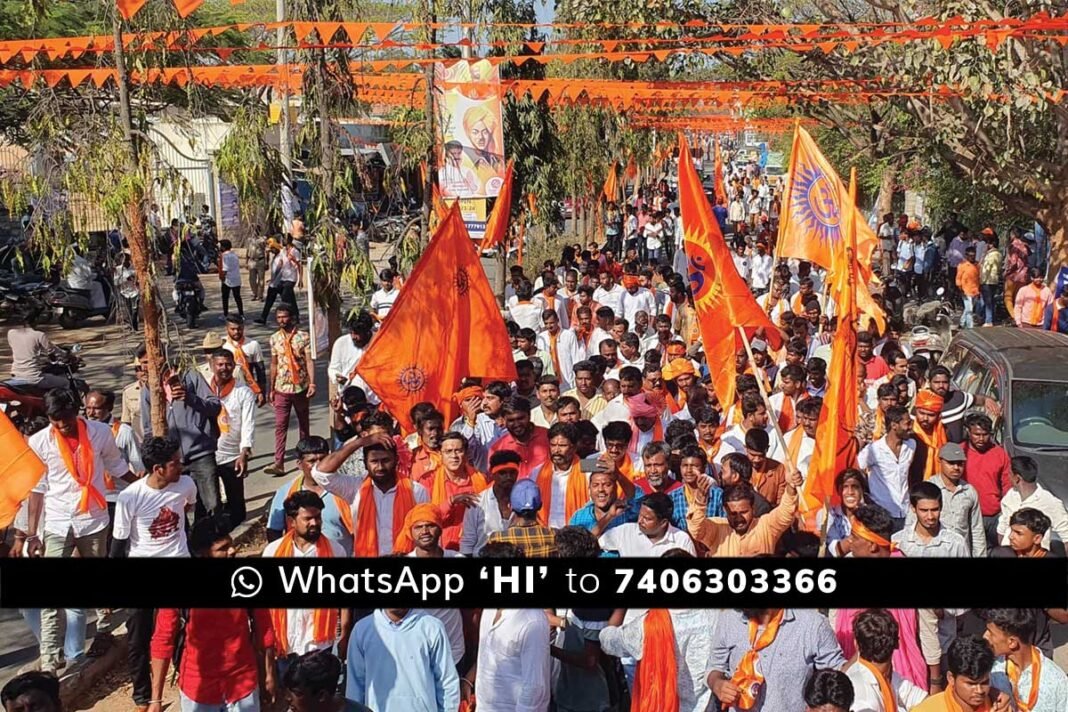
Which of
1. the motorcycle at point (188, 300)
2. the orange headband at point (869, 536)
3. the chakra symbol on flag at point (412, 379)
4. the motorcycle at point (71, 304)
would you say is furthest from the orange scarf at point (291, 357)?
the motorcycle at point (71, 304)

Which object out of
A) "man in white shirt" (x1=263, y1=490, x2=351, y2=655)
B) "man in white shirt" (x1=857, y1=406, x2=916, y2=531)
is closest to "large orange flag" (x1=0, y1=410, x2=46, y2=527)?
"man in white shirt" (x1=263, y1=490, x2=351, y2=655)

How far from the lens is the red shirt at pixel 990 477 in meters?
6.97

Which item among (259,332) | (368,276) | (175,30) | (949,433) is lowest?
(259,332)

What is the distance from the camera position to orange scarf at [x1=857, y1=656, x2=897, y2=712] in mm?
4543

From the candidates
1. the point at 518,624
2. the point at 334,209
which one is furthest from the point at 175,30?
the point at 518,624

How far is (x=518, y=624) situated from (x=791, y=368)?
14.2ft

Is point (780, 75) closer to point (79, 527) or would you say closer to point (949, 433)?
point (949, 433)

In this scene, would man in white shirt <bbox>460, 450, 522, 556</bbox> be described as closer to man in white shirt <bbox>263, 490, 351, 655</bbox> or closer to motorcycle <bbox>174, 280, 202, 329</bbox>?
man in white shirt <bbox>263, 490, 351, 655</bbox>

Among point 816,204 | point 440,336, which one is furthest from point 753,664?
point 816,204

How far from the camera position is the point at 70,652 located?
654 cm

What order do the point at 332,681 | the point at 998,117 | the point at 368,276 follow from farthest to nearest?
1. the point at 998,117
2. the point at 368,276
3. the point at 332,681

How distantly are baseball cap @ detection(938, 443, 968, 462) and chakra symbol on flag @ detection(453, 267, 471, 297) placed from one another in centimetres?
333

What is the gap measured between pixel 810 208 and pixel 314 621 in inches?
207
